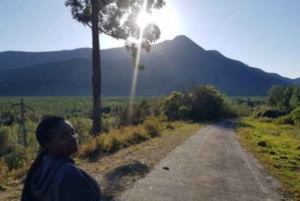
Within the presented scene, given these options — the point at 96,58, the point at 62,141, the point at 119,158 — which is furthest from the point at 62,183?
the point at 96,58

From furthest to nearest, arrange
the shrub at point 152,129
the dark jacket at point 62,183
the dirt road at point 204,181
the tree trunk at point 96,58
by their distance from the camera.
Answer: the shrub at point 152,129, the tree trunk at point 96,58, the dirt road at point 204,181, the dark jacket at point 62,183

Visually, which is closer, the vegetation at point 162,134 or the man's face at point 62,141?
the man's face at point 62,141

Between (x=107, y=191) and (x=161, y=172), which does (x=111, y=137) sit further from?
(x=107, y=191)

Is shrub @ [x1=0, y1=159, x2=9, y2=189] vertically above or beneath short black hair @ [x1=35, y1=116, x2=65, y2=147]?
beneath

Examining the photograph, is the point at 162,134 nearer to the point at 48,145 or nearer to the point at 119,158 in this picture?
the point at 119,158

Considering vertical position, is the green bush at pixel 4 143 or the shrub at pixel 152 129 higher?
the shrub at pixel 152 129

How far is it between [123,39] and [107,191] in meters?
12.9

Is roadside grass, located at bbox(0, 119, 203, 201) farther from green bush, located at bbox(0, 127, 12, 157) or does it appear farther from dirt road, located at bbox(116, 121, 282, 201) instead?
green bush, located at bbox(0, 127, 12, 157)

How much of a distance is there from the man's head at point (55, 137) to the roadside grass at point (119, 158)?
691 centimetres

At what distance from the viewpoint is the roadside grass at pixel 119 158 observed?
11.0 m

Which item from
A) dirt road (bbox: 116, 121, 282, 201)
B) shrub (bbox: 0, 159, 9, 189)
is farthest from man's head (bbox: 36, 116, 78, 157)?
shrub (bbox: 0, 159, 9, 189)

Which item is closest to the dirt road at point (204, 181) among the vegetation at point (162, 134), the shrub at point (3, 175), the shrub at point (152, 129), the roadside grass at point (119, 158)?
the roadside grass at point (119, 158)

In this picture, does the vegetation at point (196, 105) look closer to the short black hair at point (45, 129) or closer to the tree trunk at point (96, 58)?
the tree trunk at point (96, 58)

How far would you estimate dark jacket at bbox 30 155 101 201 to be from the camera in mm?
2755
